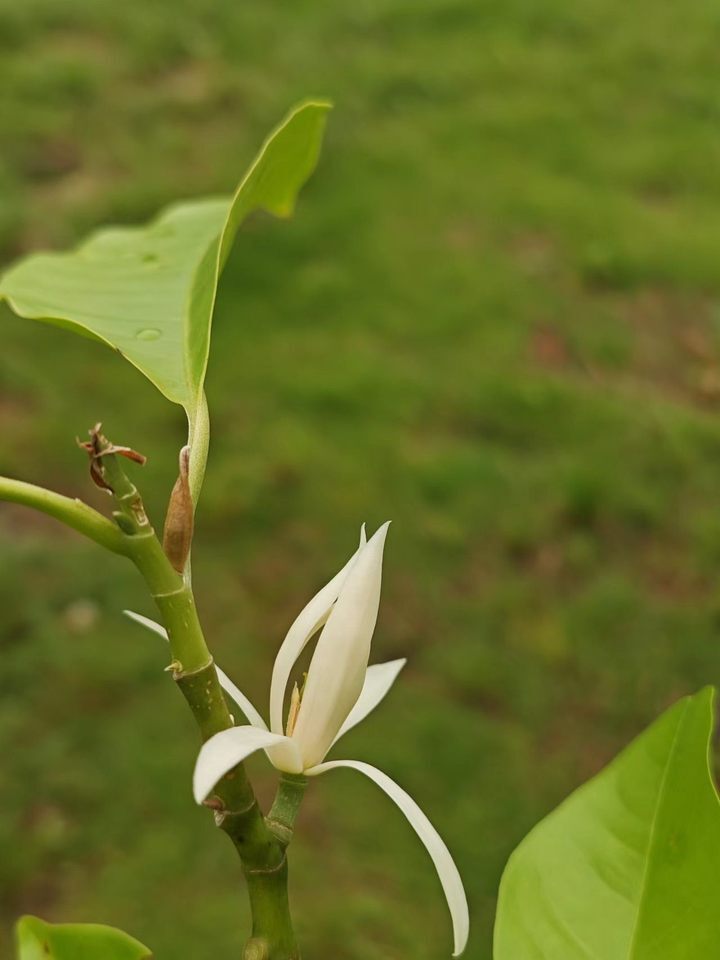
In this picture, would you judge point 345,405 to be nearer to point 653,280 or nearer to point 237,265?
point 237,265

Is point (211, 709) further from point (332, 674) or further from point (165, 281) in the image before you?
point (165, 281)

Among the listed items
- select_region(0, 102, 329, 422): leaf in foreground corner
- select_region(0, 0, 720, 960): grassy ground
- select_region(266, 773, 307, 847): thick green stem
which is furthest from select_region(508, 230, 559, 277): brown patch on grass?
select_region(266, 773, 307, 847): thick green stem

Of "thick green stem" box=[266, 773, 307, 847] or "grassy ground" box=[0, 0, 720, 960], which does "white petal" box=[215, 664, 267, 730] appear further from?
"grassy ground" box=[0, 0, 720, 960]

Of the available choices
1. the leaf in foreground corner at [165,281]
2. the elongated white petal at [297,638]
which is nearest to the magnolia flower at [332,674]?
the elongated white petal at [297,638]

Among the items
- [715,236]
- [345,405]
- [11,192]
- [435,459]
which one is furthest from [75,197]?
[715,236]

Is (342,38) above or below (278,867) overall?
below
